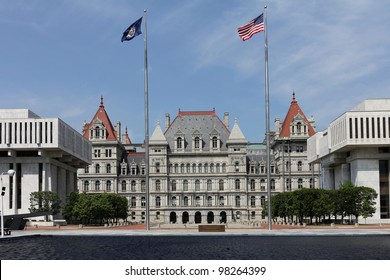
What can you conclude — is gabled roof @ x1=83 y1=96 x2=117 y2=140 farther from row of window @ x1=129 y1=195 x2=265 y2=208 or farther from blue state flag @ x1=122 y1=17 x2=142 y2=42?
blue state flag @ x1=122 y1=17 x2=142 y2=42

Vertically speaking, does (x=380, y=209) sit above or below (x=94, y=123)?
below

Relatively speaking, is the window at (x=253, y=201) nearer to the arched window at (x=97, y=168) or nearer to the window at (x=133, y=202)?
the window at (x=133, y=202)

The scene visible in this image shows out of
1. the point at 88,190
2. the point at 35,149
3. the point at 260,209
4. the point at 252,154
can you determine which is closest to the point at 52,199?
the point at 35,149

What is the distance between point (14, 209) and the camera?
11712cm

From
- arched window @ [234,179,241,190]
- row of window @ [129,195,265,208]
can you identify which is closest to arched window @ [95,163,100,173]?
row of window @ [129,195,265,208]

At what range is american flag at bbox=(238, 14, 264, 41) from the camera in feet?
219

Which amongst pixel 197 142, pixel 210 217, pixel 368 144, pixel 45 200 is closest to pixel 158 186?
pixel 197 142

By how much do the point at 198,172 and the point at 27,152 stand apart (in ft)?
184

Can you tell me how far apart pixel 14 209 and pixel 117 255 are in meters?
83.8

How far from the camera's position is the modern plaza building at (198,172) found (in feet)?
530

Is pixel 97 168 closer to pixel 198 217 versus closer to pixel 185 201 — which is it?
pixel 185 201

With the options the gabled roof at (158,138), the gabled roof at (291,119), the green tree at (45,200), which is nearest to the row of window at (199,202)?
the gabled roof at (158,138)

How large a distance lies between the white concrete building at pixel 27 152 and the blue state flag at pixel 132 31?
4836 cm

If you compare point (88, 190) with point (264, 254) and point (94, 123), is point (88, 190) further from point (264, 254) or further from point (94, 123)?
point (264, 254)
